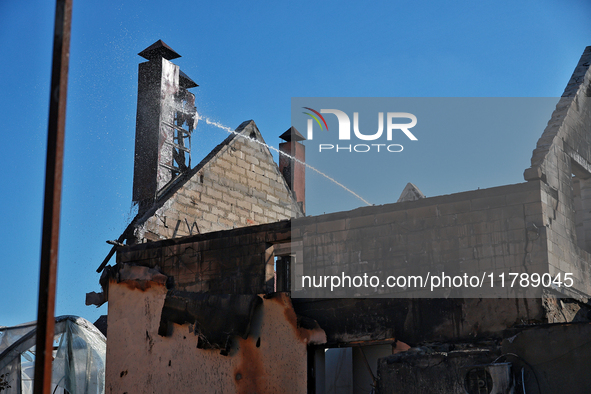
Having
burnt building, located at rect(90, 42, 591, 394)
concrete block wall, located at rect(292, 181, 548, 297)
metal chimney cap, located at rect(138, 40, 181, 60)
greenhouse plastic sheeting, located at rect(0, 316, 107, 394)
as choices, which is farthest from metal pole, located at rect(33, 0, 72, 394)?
metal chimney cap, located at rect(138, 40, 181, 60)

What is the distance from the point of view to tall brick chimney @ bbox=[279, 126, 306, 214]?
20484 mm

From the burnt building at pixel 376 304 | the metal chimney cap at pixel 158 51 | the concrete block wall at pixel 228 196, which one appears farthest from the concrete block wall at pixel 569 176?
the metal chimney cap at pixel 158 51

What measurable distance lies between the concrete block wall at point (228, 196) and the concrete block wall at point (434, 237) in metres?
4.61

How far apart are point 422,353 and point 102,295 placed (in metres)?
7.13

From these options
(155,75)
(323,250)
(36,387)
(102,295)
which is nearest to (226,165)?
(155,75)

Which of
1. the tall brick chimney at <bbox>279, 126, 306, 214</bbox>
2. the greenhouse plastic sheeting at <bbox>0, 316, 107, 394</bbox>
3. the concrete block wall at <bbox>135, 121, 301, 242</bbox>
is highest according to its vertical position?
the tall brick chimney at <bbox>279, 126, 306, 214</bbox>

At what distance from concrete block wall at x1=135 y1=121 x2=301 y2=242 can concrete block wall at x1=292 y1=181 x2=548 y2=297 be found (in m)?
4.61

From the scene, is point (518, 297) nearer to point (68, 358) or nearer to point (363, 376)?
point (363, 376)

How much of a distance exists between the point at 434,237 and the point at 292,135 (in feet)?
33.8

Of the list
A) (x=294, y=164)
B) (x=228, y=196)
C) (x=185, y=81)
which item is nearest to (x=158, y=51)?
(x=185, y=81)

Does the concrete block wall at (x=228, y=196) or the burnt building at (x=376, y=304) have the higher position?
the concrete block wall at (x=228, y=196)

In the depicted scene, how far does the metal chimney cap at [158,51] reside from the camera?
17703mm

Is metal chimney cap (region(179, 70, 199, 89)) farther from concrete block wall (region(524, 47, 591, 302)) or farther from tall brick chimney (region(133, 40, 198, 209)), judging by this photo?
concrete block wall (region(524, 47, 591, 302))

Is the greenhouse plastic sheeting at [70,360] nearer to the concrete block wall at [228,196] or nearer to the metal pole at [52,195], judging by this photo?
the concrete block wall at [228,196]
